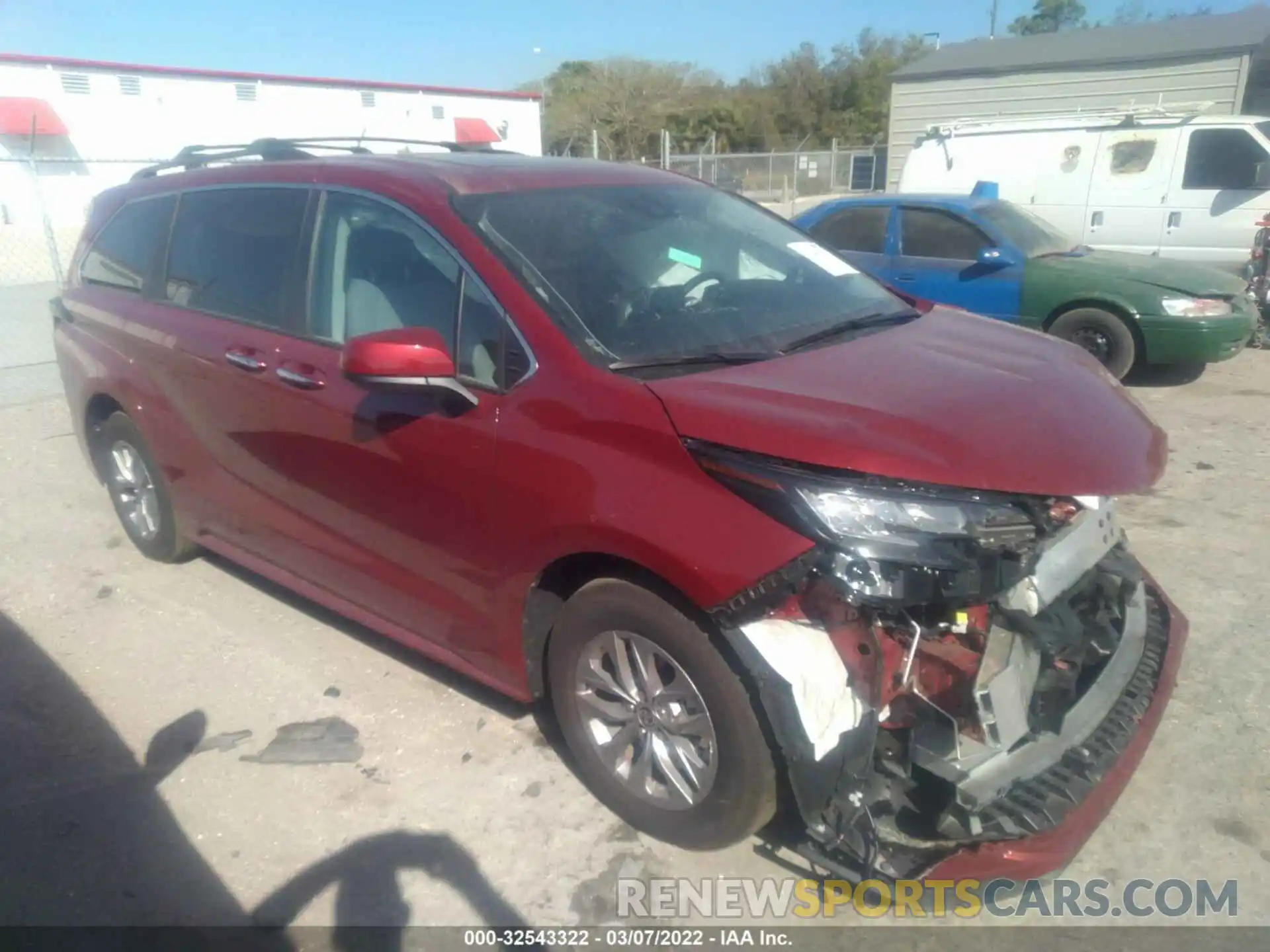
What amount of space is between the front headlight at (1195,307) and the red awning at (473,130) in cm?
2745

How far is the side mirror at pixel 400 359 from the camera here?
2.69 meters

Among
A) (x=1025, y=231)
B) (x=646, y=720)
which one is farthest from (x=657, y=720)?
(x=1025, y=231)

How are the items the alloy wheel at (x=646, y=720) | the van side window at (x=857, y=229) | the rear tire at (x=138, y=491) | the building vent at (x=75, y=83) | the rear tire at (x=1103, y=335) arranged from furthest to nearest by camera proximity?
the building vent at (x=75, y=83)
the van side window at (x=857, y=229)
the rear tire at (x=1103, y=335)
the rear tire at (x=138, y=491)
the alloy wheel at (x=646, y=720)

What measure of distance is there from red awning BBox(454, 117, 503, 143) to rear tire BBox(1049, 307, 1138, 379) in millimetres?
27023

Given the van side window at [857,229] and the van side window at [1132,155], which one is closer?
the van side window at [857,229]

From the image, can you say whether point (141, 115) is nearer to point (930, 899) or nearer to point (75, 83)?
point (75, 83)

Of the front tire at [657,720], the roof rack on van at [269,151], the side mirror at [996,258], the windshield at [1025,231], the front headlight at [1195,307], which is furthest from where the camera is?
the windshield at [1025,231]

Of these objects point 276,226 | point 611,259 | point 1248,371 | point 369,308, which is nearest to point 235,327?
point 276,226

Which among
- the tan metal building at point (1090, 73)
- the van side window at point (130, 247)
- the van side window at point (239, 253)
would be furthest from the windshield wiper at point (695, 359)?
the tan metal building at point (1090, 73)

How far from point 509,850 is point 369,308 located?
181cm

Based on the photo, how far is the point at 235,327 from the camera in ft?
12.4

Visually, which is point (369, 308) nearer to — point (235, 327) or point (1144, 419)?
point (235, 327)

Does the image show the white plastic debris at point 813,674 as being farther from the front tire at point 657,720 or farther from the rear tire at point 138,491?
the rear tire at point 138,491

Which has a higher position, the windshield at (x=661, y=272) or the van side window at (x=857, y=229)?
the windshield at (x=661, y=272)
